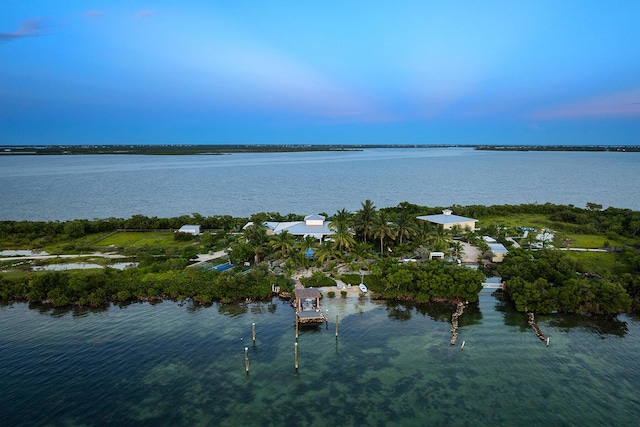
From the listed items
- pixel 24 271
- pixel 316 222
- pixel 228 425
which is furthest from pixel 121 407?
pixel 316 222

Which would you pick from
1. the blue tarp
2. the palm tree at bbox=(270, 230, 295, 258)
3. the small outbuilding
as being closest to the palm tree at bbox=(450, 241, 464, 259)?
the small outbuilding

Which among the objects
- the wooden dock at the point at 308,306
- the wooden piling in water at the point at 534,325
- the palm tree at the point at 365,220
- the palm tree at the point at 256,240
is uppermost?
the palm tree at the point at 365,220

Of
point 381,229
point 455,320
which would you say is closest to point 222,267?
point 381,229

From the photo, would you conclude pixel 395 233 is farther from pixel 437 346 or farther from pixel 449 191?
pixel 449 191

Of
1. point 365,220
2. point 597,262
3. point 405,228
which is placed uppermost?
point 365,220

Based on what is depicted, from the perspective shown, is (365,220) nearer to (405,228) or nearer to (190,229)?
(405,228)

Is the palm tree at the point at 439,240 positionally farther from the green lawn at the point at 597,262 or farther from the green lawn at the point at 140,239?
the green lawn at the point at 140,239

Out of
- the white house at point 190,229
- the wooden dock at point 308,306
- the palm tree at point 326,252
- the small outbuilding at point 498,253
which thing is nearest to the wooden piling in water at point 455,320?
the wooden dock at point 308,306

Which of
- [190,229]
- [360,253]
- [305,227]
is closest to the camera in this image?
[360,253]

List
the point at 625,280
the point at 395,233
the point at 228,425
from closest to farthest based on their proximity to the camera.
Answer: the point at 228,425
the point at 625,280
the point at 395,233
